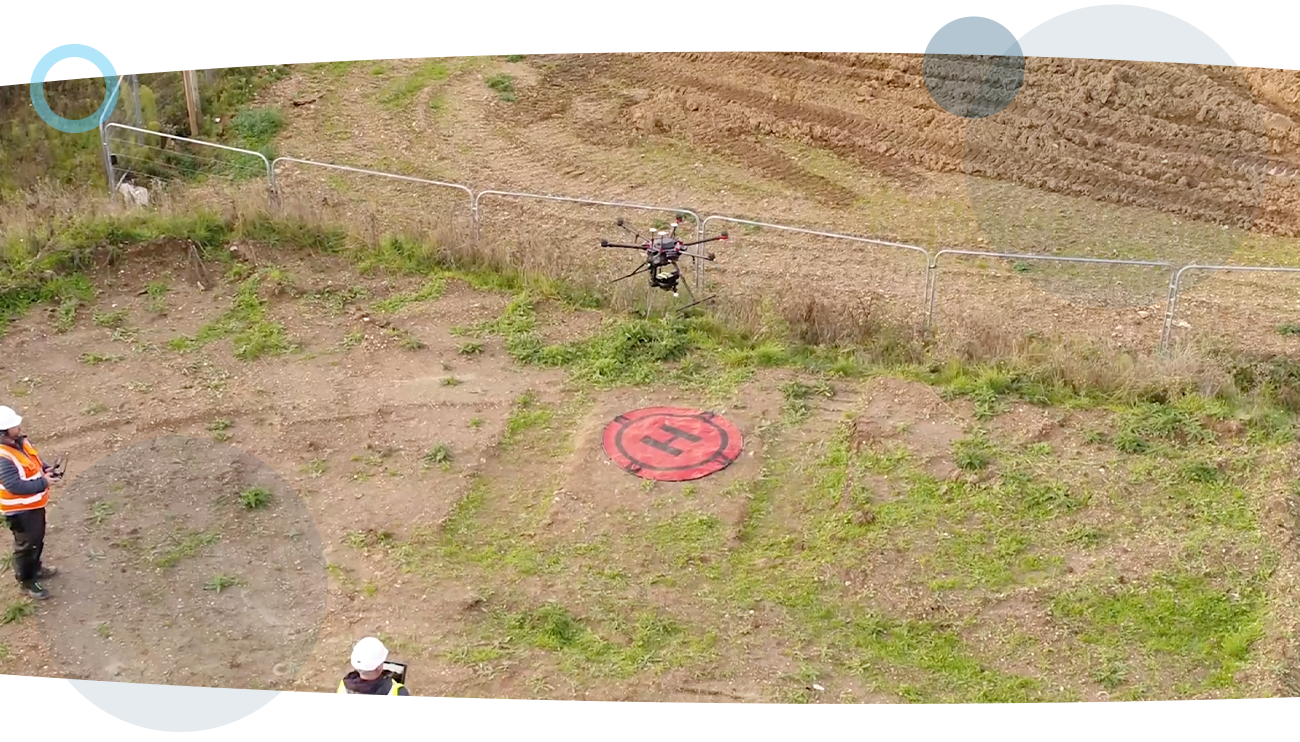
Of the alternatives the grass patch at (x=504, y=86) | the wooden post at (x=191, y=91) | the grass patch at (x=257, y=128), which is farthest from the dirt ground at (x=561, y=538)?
the grass patch at (x=504, y=86)

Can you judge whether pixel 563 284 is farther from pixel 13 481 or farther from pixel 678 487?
pixel 13 481

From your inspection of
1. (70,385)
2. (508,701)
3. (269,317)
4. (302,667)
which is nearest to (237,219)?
(269,317)

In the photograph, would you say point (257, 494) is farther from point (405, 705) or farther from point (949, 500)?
point (949, 500)

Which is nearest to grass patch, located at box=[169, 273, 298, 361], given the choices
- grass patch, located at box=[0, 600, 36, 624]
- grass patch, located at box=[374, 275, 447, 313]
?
grass patch, located at box=[374, 275, 447, 313]

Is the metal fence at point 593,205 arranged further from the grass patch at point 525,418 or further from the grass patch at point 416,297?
the grass patch at point 525,418

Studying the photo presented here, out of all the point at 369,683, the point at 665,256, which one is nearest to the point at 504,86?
the point at 665,256

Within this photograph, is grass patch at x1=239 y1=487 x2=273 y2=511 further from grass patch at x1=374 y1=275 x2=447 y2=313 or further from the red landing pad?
grass patch at x1=374 y1=275 x2=447 y2=313
